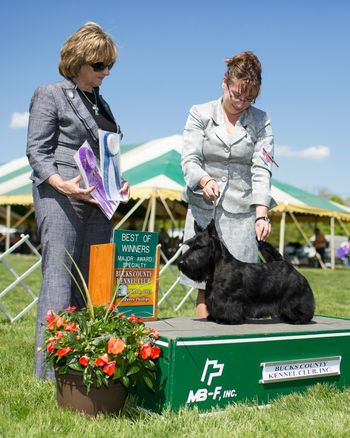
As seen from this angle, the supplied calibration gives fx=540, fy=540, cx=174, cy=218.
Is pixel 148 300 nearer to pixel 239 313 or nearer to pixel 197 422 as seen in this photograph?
pixel 239 313

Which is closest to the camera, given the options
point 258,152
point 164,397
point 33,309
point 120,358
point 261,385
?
point 120,358

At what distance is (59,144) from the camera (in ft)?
9.41

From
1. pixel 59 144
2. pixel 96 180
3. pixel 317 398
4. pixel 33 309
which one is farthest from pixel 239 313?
pixel 33 309

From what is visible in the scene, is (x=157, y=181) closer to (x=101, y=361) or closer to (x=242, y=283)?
(x=242, y=283)

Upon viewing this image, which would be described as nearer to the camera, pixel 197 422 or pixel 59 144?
pixel 197 422

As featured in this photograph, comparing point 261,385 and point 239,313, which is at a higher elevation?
point 239,313

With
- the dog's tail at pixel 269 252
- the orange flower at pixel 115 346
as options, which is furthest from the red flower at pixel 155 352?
the dog's tail at pixel 269 252

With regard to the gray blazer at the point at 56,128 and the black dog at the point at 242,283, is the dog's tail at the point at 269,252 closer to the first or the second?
the black dog at the point at 242,283

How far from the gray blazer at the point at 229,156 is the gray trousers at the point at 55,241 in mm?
649

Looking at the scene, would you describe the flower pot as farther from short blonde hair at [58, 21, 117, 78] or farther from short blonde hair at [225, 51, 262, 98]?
short blonde hair at [225, 51, 262, 98]

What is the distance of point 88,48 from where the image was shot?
2736 millimetres

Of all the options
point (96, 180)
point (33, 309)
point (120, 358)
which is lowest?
point (33, 309)

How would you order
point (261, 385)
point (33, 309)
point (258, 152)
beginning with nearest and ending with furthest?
point (261, 385) < point (258, 152) < point (33, 309)

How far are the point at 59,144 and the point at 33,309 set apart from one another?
3971mm
